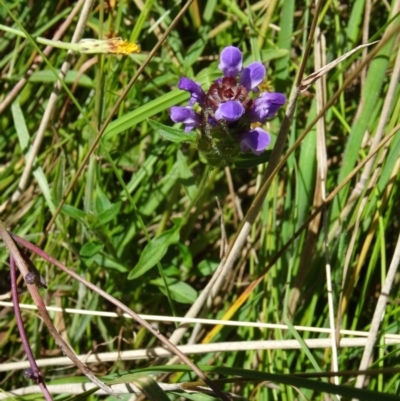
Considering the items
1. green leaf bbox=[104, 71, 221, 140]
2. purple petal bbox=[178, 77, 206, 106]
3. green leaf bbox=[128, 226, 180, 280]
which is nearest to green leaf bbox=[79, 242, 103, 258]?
green leaf bbox=[128, 226, 180, 280]

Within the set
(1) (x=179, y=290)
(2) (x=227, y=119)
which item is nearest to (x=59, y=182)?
(1) (x=179, y=290)

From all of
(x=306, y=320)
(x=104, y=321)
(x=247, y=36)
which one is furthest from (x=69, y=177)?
(x=306, y=320)

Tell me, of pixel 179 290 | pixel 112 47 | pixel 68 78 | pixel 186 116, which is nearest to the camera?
A: pixel 186 116

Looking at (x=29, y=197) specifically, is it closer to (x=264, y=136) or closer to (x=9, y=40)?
(x=9, y=40)

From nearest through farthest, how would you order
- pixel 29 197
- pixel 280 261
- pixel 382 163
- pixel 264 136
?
1. pixel 264 136
2. pixel 382 163
3. pixel 280 261
4. pixel 29 197

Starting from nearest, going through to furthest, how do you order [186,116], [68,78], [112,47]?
[186,116] → [112,47] → [68,78]

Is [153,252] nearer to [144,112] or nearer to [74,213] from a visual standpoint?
[74,213]

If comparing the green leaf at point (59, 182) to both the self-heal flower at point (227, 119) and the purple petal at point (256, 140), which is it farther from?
the purple petal at point (256, 140)
